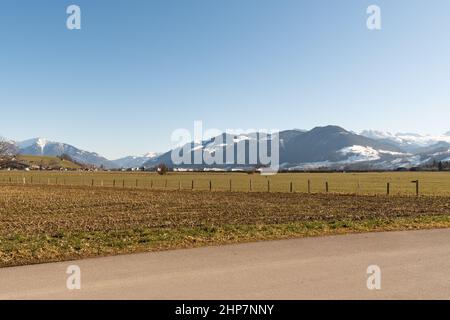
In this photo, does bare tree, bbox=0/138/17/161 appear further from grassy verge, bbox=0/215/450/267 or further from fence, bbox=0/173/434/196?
grassy verge, bbox=0/215/450/267

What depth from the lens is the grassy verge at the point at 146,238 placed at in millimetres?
12219

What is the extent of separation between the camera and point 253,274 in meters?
9.20

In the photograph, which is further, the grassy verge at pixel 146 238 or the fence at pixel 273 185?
the fence at pixel 273 185

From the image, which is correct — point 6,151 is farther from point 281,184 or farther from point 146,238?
point 146,238

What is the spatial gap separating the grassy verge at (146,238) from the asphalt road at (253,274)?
1412 millimetres

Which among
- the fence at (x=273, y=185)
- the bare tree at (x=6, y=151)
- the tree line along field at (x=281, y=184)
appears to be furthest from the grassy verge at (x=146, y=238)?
the bare tree at (x=6, y=151)

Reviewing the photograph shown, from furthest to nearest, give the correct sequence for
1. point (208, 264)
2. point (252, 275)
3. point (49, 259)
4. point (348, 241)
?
point (348, 241), point (49, 259), point (208, 264), point (252, 275)

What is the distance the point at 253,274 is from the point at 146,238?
6.43 meters

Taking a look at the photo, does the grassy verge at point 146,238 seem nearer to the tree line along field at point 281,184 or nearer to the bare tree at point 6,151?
the tree line along field at point 281,184

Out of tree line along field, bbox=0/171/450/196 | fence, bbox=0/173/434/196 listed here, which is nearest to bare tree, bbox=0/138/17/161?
fence, bbox=0/173/434/196

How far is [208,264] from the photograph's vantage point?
10.2 meters
